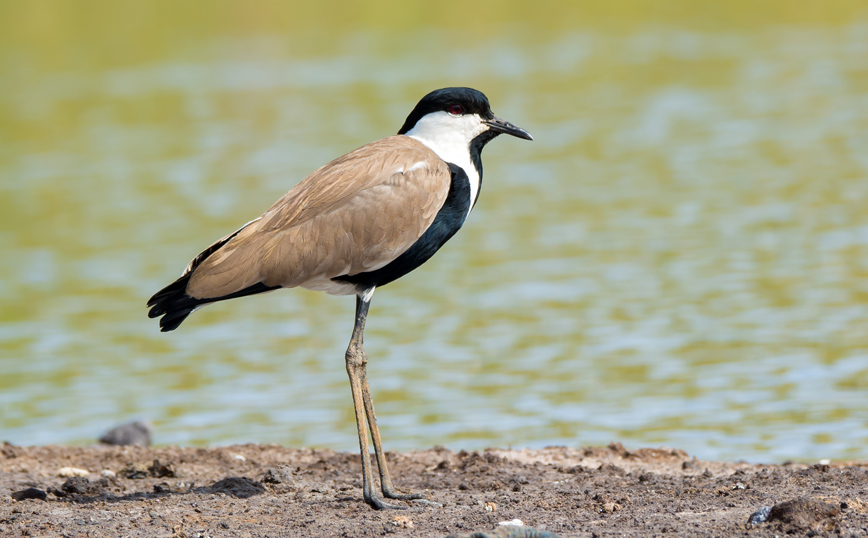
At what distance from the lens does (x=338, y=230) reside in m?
7.02

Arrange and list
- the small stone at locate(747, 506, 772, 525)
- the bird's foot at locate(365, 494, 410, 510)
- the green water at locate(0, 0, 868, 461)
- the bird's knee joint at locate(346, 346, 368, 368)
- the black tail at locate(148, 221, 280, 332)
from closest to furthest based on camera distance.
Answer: the small stone at locate(747, 506, 772, 525) → the bird's foot at locate(365, 494, 410, 510) → the black tail at locate(148, 221, 280, 332) → the bird's knee joint at locate(346, 346, 368, 368) → the green water at locate(0, 0, 868, 461)

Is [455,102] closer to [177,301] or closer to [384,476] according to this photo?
[177,301]

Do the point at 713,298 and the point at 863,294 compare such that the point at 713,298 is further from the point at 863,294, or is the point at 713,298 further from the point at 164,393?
the point at 164,393

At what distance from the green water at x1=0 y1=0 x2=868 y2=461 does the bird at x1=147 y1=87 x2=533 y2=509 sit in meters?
2.35

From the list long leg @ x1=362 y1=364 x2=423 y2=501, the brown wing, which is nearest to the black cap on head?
the brown wing

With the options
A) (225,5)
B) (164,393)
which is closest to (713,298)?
(164,393)

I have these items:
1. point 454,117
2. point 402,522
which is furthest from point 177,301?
point 454,117

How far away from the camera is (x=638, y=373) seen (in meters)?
10.4

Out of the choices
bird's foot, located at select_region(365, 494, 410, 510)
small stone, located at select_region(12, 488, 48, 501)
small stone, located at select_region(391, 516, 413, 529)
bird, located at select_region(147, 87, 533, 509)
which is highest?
bird, located at select_region(147, 87, 533, 509)

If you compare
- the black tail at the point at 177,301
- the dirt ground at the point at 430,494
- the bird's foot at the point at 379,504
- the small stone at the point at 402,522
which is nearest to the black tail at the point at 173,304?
the black tail at the point at 177,301

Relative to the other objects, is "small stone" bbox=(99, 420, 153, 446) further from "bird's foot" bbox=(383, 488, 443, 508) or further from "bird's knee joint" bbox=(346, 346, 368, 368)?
"bird's foot" bbox=(383, 488, 443, 508)

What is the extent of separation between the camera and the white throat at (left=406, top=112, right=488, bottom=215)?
7.40 metres

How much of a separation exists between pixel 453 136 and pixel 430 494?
2.17 meters

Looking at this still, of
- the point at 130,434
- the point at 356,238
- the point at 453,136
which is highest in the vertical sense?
the point at 453,136
